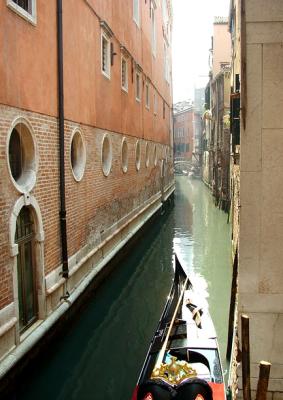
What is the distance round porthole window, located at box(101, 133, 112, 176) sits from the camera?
10298 mm

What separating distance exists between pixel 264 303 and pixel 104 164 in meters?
6.55

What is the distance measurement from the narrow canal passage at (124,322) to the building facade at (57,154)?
1.76 ft

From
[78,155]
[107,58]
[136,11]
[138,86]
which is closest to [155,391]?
[78,155]

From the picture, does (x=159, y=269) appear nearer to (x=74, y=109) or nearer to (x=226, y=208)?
(x=74, y=109)

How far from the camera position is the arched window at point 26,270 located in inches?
234

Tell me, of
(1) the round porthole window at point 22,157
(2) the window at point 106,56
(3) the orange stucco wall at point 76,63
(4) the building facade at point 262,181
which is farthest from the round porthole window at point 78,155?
(4) the building facade at point 262,181

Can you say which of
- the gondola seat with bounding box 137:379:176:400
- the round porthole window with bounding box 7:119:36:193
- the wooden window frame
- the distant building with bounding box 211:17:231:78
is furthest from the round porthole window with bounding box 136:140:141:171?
the distant building with bounding box 211:17:231:78

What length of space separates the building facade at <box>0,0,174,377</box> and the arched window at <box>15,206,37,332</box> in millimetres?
13

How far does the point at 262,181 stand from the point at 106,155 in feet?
21.8

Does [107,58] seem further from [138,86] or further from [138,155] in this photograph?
[138,155]

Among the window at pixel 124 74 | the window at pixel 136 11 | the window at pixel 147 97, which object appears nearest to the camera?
the window at pixel 124 74

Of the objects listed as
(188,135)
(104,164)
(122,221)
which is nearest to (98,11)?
(104,164)

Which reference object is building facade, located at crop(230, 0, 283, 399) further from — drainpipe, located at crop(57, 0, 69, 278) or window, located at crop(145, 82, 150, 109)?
window, located at crop(145, 82, 150, 109)

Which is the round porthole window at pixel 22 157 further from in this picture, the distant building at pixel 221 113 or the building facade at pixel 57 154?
the distant building at pixel 221 113
